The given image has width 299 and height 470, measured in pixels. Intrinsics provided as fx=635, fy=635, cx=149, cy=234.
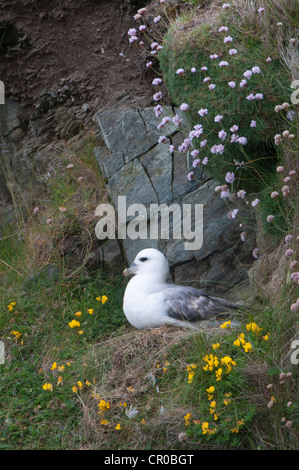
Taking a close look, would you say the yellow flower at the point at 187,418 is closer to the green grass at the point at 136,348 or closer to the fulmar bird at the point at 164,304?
the green grass at the point at 136,348

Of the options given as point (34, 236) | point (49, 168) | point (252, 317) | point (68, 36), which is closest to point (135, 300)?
point (252, 317)

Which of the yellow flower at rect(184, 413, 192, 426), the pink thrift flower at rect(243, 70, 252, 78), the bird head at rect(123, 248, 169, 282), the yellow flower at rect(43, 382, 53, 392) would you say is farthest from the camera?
the bird head at rect(123, 248, 169, 282)

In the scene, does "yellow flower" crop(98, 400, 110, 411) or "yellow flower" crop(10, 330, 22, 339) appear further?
"yellow flower" crop(10, 330, 22, 339)

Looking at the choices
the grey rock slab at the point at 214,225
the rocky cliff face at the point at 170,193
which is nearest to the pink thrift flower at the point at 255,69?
the rocky cliff face at the point at 170,193

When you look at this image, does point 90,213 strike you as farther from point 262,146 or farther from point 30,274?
point 262,146

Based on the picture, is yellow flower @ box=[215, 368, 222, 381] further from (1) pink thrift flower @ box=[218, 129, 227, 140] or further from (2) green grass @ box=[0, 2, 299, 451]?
(1) pink thrift flower @ box=[218, 129, 227, 140]

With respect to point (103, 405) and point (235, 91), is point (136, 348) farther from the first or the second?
point (235, 91)

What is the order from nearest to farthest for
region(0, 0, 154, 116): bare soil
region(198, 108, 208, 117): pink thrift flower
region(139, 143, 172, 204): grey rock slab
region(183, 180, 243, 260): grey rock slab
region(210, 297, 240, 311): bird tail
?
region(198, 108, 208, 117): pink thrift flower
region(210, 297, 240, 311): bird tail
region(183, 180, 243, 260): grey rock slab
region(139, 143, 172, 204): grey rock slab
region(0, 0, 154, 116): bare soil

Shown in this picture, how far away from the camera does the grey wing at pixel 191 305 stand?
175 inches

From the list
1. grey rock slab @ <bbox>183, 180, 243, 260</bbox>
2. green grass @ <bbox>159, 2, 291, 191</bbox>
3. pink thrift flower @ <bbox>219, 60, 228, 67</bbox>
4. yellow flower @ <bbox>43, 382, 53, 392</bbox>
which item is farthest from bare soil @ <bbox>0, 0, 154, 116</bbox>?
yellow flower @ <bbox>43, 382, 53, 392</bbox>

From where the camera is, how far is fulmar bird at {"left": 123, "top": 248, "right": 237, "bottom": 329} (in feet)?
14.6

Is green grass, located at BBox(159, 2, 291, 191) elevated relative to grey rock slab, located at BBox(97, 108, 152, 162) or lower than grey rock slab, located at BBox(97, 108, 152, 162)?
elevated

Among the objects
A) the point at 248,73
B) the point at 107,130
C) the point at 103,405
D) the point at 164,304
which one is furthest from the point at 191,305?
the point at 107,130

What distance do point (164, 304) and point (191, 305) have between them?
19cm
